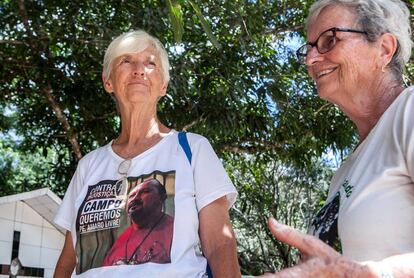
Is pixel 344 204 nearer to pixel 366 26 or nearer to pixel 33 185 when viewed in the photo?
pixel 366 26

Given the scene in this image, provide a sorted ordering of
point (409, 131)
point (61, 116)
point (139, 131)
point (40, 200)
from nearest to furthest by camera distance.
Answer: point (409, 131) < point (139, 131) < point (40, 200) < point (61, 116)

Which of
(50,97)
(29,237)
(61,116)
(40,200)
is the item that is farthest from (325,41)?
(61,116)

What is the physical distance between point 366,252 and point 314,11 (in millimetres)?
982

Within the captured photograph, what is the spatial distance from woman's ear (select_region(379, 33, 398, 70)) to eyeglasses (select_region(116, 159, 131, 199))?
1100 millimetres

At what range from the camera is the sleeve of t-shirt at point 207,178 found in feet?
7.64

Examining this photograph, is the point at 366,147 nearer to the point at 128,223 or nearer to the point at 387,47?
the point at 387,47

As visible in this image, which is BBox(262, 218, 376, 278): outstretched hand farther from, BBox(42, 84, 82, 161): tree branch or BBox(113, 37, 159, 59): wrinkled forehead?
BBox(42, 84, 82, 161): tree branch

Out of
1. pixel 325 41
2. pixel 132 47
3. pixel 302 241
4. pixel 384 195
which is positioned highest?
pixel 132 47

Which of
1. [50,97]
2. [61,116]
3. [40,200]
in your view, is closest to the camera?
[40,200]

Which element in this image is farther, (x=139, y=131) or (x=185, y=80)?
(x=185, y=80)

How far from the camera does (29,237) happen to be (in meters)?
Result: 4.15

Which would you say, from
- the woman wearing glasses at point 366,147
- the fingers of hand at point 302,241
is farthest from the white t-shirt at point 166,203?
the fingers of hand at point 302,241

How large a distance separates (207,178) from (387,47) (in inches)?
33.4

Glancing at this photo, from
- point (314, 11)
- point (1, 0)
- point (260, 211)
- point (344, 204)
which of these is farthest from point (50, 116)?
point (260, 211)
